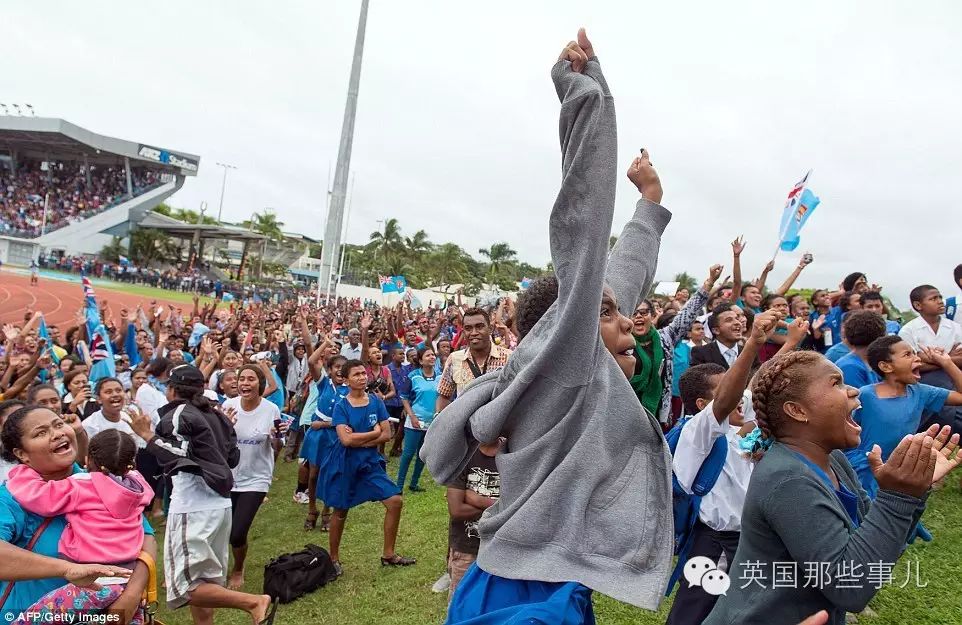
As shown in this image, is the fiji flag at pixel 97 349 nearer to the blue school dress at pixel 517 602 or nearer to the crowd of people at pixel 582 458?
the crowd of people at pixel 582 458

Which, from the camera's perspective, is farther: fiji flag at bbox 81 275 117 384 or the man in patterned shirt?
fiji flag at bbox 81 275 117 384

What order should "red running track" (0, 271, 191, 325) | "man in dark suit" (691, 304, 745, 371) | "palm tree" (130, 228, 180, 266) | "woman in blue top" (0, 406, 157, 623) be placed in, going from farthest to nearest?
"palm tree" (130, 228, 180, 266) < "red running track" (0, 271, 191, 325) < "man in dark suit" (691, 304, 745, 371) < "woman in blue top" (0, 406, 157, 623)

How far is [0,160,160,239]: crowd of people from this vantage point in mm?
51625

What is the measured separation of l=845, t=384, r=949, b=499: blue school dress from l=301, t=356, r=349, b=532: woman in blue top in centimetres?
449

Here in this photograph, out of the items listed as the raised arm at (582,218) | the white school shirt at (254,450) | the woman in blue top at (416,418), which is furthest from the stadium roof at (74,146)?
the raised arm at (582,218)

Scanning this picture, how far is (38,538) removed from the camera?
2926mm

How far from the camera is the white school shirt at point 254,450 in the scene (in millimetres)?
5520

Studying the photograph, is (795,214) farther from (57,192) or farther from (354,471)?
(57,192)

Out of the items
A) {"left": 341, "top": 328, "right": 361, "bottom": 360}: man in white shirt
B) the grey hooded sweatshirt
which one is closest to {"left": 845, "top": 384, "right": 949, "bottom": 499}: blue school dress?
the grey hooded sweatshirt

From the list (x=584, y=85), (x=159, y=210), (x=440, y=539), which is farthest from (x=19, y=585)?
(x=159, y=210)

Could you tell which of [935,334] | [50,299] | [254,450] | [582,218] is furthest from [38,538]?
[50,299]

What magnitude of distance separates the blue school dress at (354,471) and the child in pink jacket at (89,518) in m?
2.53

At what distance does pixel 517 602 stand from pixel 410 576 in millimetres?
4366

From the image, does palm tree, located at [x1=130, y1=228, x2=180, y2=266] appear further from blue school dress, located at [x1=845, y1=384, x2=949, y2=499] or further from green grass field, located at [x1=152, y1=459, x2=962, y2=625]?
blue school dress, located at [x1=845, y1=384, x2=949, y2=499]
